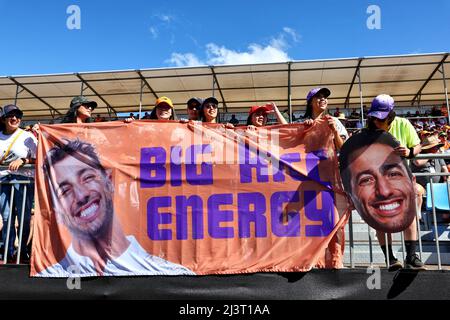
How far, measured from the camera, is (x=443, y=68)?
12891 millimetres

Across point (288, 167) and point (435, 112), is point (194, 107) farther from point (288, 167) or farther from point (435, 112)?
point (435, 112)

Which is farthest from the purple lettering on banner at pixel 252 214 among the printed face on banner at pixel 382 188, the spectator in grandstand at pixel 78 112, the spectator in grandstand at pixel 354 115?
the spectator in grandstand at pixel 354 115

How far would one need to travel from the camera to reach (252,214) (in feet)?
12.6

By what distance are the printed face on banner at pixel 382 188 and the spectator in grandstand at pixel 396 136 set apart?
3.5 inches

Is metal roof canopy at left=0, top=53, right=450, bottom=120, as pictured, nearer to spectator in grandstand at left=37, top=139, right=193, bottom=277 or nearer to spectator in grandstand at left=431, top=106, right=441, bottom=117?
spectator in grandstand at left=431, top=106, right=441, bottom=117

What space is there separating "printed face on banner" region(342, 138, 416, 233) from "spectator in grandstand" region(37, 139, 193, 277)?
1.86m

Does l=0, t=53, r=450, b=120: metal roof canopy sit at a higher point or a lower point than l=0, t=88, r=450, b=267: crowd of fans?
higher

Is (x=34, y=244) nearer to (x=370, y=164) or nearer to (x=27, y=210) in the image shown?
(x=27, y=210)

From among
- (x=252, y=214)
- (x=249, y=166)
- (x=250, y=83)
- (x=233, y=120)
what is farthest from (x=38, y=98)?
(x=252, y=214)

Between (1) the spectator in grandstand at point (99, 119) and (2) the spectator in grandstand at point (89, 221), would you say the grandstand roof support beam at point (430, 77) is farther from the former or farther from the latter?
(1) the spectator in grandstand at point (99, 119)

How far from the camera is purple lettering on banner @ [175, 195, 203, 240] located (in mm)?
3857

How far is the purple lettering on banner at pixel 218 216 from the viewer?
3.83 m

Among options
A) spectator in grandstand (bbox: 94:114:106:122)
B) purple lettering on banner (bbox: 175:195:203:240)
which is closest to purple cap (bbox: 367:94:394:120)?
purple lettering on banner (bbox: 175:195:203:240)
